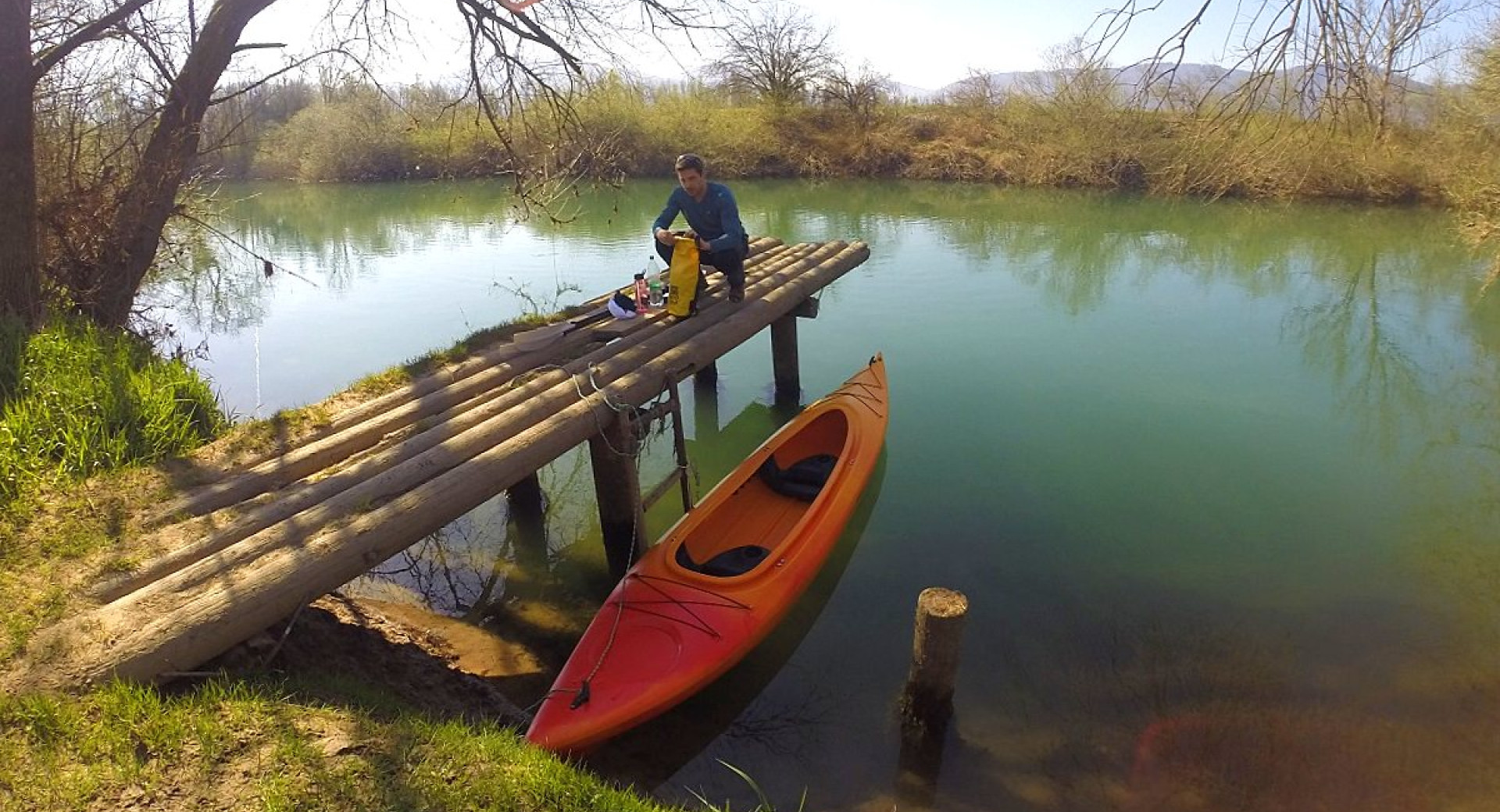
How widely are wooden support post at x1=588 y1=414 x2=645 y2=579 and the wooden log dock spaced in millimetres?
14

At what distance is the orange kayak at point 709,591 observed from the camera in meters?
3.67

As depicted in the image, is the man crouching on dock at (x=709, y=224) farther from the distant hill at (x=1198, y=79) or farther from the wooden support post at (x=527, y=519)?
the distant hill at (x=1198, y=79)

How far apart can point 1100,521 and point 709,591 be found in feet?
11.2

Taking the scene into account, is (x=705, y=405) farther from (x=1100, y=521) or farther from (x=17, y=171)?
(x=17, y=171)

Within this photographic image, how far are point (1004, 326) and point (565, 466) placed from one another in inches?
247

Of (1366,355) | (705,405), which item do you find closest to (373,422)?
(705,405)

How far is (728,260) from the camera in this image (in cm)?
683

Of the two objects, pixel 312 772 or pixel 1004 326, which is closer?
pixel 312 772

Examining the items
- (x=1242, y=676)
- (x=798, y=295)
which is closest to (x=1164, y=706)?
(x=1242, y=676)

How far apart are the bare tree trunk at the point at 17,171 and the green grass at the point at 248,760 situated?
4.12 m

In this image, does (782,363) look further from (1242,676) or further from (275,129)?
(275,129)

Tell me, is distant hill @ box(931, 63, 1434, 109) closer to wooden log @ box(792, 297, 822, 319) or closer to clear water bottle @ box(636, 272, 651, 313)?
clear water bottle @ box(636, 272, 651, 313)

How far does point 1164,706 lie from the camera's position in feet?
14.3

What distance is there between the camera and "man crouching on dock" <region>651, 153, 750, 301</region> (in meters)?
6.56
